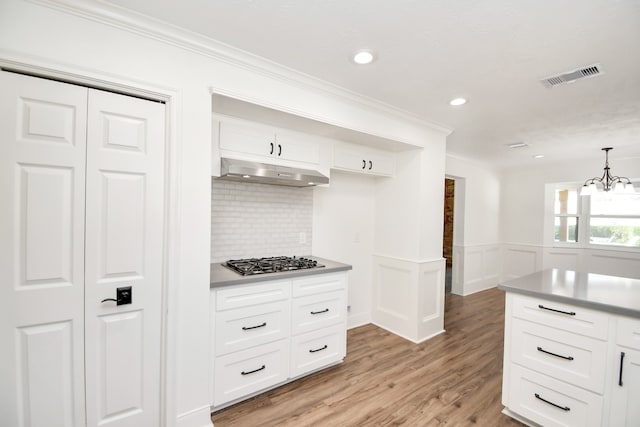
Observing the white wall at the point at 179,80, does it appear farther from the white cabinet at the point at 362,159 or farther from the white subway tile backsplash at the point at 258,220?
the white cabinet at the point at 362,159

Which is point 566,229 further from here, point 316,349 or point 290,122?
point 290,122

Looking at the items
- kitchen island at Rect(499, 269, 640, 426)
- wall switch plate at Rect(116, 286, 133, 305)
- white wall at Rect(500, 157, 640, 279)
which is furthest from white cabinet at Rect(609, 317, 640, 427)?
white wall at Rect(500, 157, 640, 279)

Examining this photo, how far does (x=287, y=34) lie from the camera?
1780 mm

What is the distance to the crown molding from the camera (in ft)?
4.95

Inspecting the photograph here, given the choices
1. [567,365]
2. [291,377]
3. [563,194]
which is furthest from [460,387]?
[563,194]

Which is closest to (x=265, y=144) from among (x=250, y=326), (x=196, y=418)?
(x=250, y=326)

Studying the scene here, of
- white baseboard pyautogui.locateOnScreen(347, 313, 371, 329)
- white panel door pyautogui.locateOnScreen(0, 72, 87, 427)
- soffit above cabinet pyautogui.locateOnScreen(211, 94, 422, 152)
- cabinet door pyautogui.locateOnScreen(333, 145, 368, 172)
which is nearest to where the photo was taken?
white panel door pyautogui.locateOnScreen(0, 72, 87, 427)

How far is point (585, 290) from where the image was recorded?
1975 mm

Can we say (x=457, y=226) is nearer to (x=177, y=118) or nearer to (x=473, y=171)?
(x=473, y=171)

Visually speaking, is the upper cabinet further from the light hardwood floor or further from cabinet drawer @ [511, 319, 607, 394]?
cabinet drawer @ [511, 319, 607, 394]

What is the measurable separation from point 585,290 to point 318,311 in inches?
77.1

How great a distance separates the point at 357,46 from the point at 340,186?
1774mm

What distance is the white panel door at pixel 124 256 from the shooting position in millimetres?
1618

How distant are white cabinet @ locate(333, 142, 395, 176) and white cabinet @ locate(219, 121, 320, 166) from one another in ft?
1.01
